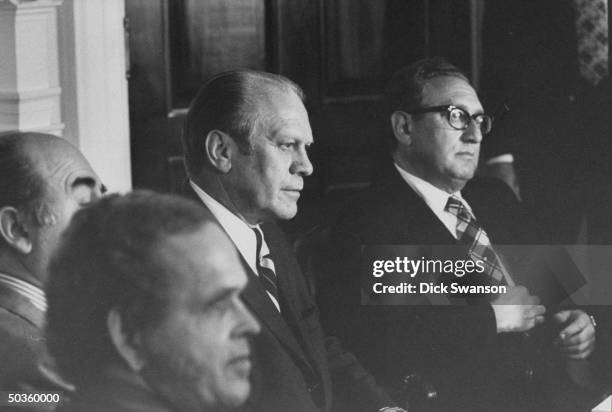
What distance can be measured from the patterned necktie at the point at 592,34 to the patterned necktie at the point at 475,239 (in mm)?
609

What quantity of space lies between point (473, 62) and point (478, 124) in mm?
343

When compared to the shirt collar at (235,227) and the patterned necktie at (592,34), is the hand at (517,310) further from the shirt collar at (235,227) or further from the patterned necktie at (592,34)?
the shirt collar at (235,227)

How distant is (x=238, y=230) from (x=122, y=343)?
0.65 metres

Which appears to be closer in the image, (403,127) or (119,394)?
(119,394)

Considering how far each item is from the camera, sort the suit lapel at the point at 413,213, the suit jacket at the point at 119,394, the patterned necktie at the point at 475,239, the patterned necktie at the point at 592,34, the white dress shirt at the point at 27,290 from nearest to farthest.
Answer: the suit jacket at the point at 119,394
the white dress shirt at the point at 27,290
the suit lapel at the point at 413,213
the patterned necktie at the point at 475,239
the patterned necktie at the point at 592,34

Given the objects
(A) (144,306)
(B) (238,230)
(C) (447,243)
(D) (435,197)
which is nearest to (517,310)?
(C) (447,243)

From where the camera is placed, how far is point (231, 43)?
10.6 ft

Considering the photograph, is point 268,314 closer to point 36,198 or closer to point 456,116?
point 36,198

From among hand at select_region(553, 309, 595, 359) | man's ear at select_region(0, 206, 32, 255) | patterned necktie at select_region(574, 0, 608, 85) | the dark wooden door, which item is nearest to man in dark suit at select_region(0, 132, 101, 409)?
man's ear at select_region(0, 206, 32, 255)

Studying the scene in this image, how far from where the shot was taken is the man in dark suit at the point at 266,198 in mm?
2670

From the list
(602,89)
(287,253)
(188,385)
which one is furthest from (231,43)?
(188,385)

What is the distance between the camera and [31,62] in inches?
124

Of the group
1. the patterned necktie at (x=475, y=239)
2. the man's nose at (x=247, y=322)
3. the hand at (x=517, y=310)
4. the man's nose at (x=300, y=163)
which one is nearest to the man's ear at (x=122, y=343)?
the man's nose at (x=247, y=322)

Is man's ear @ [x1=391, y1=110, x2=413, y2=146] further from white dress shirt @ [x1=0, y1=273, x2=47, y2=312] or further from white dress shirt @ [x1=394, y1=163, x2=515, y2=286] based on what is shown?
white dress shirt @ [x1=0, y1=273, x2=47, y2=312]
